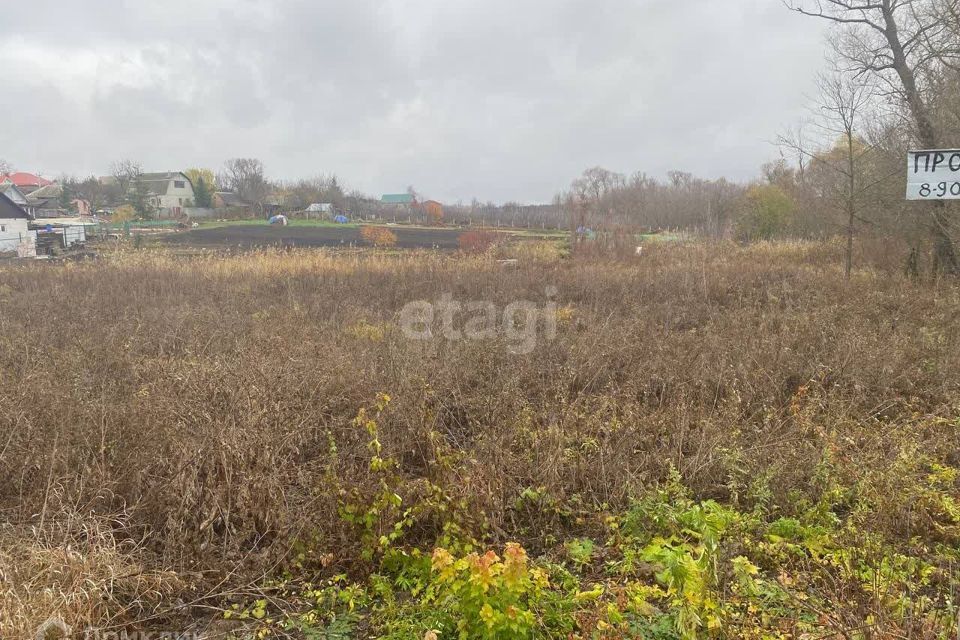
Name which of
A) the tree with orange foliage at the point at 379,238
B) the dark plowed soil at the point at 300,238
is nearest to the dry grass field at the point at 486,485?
the tree with orange foliage at the point at 379,238

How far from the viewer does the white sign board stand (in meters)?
3.49

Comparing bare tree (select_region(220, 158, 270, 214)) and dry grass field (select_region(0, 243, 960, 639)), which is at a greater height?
bare tree (select_region(220, 158, 270, 214))

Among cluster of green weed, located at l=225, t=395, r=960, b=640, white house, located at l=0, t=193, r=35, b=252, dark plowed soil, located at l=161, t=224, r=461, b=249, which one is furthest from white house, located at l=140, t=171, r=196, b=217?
cluster of green weed, located at l=225, t=395, r=960, b=640

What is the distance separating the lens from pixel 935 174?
140 inches

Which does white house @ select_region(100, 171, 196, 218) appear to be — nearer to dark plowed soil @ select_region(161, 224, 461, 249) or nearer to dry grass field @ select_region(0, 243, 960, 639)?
dark plowed soil @ select_region(161, 224, 461, 249)

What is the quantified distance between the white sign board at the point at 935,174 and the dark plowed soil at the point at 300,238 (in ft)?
78.3

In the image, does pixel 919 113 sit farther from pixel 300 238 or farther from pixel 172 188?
pixel 172 188

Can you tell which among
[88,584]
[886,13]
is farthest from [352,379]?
[886,13]

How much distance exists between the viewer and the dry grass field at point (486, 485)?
2.37 metres

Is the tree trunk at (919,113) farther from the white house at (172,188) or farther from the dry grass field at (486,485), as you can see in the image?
the white house at (172,188)

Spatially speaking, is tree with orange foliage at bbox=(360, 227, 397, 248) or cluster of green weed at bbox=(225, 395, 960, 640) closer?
cluster of green weed at bbox=(225, 395, 960, 640)

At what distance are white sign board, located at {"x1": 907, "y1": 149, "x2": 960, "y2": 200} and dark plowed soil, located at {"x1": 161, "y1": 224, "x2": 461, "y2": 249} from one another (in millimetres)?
23856

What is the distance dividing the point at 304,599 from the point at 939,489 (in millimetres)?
3911

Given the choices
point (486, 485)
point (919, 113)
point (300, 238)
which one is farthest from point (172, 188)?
point (486, 485)
